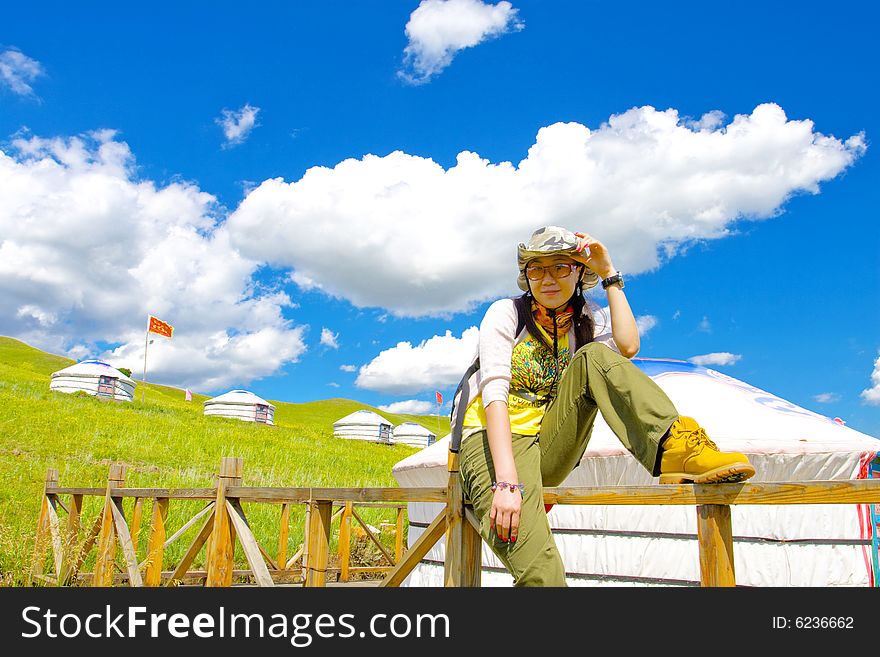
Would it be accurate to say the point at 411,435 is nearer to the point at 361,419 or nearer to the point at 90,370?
the point at 361,419

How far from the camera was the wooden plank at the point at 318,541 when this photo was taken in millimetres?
3867

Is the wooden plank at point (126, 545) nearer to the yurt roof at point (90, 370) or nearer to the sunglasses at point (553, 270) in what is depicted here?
the sunglasses at point (553, 270)

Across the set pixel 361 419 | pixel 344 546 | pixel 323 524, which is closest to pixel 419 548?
pixel 323 524

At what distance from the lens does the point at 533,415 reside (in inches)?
89.7

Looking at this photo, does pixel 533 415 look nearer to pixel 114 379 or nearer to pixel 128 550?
pixel 128 550

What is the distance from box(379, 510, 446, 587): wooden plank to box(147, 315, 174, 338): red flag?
30.9 metres

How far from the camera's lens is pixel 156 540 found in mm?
6699

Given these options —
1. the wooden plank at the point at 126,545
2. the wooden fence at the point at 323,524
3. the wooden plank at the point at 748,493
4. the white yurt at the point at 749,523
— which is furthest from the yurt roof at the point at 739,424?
the wooden plank at the point at 748,493

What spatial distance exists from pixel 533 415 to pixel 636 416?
42cm

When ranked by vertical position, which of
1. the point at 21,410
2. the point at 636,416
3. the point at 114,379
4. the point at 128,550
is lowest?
the point at 128,550

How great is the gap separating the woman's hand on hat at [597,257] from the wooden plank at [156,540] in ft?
17.6

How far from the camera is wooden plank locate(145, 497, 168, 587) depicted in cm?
648

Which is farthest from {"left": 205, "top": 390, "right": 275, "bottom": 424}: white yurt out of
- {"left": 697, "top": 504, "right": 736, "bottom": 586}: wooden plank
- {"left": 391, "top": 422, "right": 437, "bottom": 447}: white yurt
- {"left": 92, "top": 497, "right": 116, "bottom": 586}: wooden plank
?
{"left": 697, "top": 504, "right": 736, "bottom": 586}: wooden plank

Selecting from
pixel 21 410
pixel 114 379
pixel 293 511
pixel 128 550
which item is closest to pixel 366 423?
pixel 114 379
